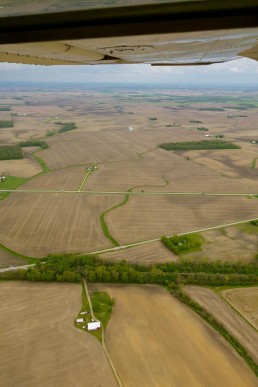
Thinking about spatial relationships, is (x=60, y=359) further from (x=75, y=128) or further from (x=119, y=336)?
(x=75, y=128)

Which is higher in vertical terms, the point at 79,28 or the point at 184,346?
the point at 79,28

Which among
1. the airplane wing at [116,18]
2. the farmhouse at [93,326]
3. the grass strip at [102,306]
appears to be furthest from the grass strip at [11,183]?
the airplane wing at [116,18]

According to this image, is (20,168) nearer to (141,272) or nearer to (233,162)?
(141,272)

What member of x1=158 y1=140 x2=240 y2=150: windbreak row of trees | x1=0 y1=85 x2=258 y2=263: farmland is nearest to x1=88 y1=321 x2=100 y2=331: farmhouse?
x1=0 y1=85 x2=258 y2=263: farmland

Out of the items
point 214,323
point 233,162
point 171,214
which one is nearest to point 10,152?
point 171,214

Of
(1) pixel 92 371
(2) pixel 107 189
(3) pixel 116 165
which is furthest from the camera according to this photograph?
(3) pixel 116 165

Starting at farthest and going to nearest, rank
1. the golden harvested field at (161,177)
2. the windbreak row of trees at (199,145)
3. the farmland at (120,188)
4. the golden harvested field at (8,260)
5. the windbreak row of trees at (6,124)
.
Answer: the windbreak row of trees at (6,124), the windbreak row of trees at (199,145), the golden harvested field at (161,177), the farmland at (120,188), the golden harvested field at (8,260)

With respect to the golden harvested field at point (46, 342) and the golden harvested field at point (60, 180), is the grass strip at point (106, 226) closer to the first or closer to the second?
the golden harvested field at point (46, 342)

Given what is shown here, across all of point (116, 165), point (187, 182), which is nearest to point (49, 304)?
point (187, 182)
